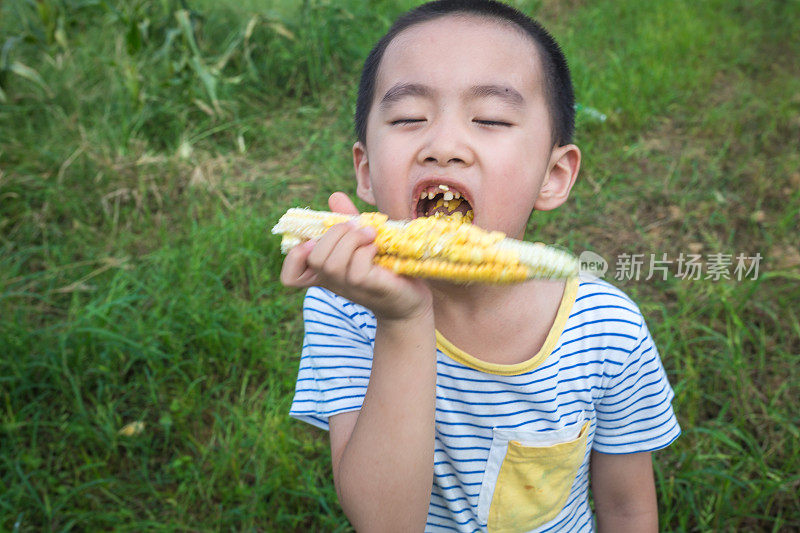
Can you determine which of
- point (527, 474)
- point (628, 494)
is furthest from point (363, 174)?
point (628, 494)

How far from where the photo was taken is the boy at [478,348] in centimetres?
121

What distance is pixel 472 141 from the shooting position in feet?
4.26

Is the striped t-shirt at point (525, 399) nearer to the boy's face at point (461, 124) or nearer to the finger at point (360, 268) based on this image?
the boy's face at point (461, 124)

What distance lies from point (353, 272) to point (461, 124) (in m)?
0.44

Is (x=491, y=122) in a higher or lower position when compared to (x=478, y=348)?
higher

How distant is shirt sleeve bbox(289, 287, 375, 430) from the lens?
1443 mm

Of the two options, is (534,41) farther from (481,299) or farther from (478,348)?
(478,348)

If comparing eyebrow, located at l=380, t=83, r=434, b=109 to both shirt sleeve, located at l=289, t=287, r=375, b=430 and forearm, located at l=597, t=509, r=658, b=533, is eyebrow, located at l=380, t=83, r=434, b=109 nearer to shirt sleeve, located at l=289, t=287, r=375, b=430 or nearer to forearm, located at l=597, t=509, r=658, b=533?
shirt sleeve, located at l=289, t=287, r=375, b=430

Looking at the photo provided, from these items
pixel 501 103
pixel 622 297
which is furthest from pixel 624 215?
pixel 501 103

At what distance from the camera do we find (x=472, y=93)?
4.30 ft

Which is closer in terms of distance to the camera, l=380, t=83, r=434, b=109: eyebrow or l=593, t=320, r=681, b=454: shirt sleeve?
l=380, t=83, r=434, b=109: eyebrow
